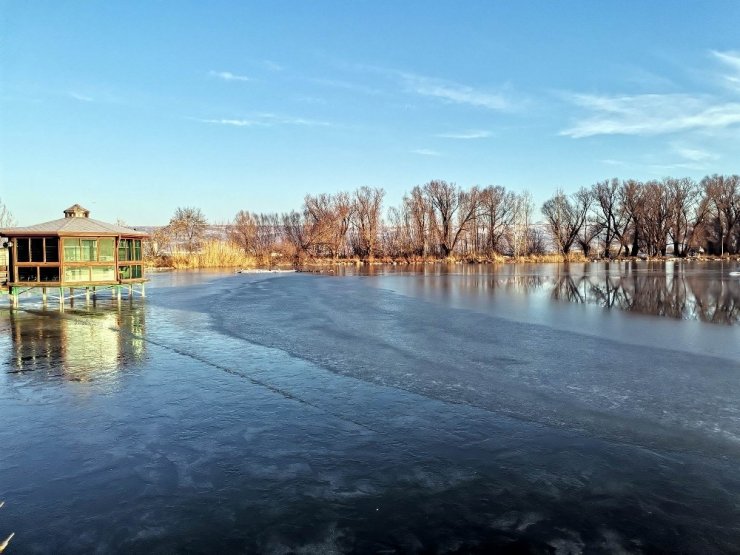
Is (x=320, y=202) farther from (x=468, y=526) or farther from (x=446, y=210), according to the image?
(x=468, y=526)

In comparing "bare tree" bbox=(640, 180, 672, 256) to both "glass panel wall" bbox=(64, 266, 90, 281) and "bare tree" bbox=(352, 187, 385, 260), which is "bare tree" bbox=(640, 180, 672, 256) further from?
"glass panel wall" bbox=(64, 266, 90, 281)

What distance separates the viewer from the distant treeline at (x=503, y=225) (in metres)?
57.9

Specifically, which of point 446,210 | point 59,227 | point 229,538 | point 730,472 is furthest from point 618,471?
point 446,210

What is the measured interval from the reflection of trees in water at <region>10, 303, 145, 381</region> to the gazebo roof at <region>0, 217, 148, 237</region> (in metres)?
2.49

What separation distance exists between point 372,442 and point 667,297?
16.6 meters

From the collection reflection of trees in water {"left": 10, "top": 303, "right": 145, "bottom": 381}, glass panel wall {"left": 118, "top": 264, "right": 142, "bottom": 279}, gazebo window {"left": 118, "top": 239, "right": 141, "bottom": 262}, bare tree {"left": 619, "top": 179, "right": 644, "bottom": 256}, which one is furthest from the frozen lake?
bare tree {"left": 619, "top": 179, "right": 644, "bottom": 256}

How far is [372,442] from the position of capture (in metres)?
5.16

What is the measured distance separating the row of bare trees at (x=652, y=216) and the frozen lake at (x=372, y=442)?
5390cm

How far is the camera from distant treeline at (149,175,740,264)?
2281 inches

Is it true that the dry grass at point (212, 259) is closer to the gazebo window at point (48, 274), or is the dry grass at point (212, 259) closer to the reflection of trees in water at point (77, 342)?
the gazebo window at point (48, 274)

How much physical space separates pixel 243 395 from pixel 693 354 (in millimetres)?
7510

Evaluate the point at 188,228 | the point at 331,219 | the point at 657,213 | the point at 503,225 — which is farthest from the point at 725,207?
the point at 188,228

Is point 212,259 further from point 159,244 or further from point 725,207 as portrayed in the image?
point 725,207

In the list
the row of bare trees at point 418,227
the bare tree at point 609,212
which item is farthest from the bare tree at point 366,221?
the bare tree at point 609,212
